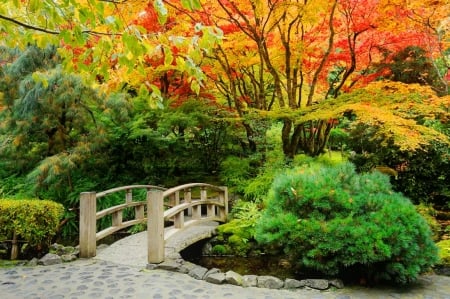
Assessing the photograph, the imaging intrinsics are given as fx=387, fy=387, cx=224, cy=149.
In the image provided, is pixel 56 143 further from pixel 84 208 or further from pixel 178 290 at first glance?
pixel 178 290

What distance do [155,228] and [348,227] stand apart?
103 inches

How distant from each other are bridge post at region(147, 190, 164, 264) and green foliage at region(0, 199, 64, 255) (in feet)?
6.04

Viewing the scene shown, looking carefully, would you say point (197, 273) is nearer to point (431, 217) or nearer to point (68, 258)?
point (68, 258)

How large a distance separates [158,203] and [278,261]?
2.31 m

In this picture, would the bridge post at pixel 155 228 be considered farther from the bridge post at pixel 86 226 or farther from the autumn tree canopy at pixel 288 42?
the autumn tree canopy at pixel 288 42

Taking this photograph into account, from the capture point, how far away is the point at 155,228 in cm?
552

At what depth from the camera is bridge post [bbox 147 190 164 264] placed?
5516mm

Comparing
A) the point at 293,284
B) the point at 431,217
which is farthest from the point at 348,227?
the point at 431,217

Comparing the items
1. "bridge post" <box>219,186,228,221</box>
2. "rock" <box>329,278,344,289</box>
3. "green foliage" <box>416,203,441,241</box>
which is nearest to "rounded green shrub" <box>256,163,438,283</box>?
"rock" <box>329,278,344,289</box>

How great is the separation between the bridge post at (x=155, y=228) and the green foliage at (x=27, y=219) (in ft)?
6.04

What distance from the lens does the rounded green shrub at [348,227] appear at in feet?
15.2

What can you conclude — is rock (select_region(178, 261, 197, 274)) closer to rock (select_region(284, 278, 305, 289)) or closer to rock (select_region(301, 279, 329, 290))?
rock (select_region(284, 278, 305, 289))

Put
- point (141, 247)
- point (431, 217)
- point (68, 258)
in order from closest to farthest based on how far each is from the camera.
→ point (68, 258), point (141, 247), point (431, 217)

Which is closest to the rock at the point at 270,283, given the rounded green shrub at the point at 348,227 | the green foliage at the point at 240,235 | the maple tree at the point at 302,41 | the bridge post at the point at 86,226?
the rounded green shrub at the point at 348,227
